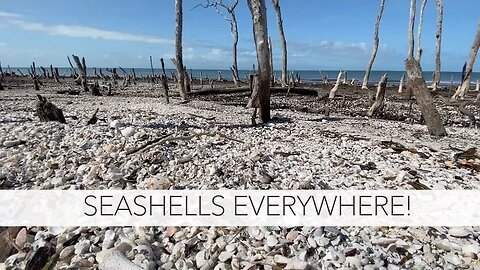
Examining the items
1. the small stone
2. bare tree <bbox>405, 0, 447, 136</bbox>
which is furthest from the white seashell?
bare tree <bbox>405, 0, 447, 136</bbox>

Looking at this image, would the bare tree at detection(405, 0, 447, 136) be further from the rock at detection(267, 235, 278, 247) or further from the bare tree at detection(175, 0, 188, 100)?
the bare tree at detection(175, 0, 188, 100)

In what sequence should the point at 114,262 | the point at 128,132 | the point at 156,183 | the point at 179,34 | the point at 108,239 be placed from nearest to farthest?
the point at 114,262 < the point at 108,239 < the point at 156,183 < the point at 128,132 < the point at 179,34

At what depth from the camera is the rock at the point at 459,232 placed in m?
2.66

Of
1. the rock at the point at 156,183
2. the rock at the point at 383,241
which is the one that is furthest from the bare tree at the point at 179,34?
the rock at the point at 383,241

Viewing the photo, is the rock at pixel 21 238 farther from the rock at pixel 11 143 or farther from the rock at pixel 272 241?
the rock at pixel 11 143

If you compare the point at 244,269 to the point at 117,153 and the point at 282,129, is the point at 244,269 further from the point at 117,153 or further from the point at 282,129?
the point at 282,129

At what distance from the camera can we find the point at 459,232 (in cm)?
268

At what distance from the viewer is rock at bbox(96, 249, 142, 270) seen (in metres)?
2.35

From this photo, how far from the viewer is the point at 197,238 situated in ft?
8.94

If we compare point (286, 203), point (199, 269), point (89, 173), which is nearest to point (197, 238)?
point (199, 269)

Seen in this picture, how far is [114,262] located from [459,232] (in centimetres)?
266

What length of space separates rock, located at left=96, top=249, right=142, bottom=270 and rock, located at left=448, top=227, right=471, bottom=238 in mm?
2428

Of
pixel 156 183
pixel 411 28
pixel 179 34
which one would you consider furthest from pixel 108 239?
pixel 411 28

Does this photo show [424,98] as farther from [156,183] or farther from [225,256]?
[225,256]
